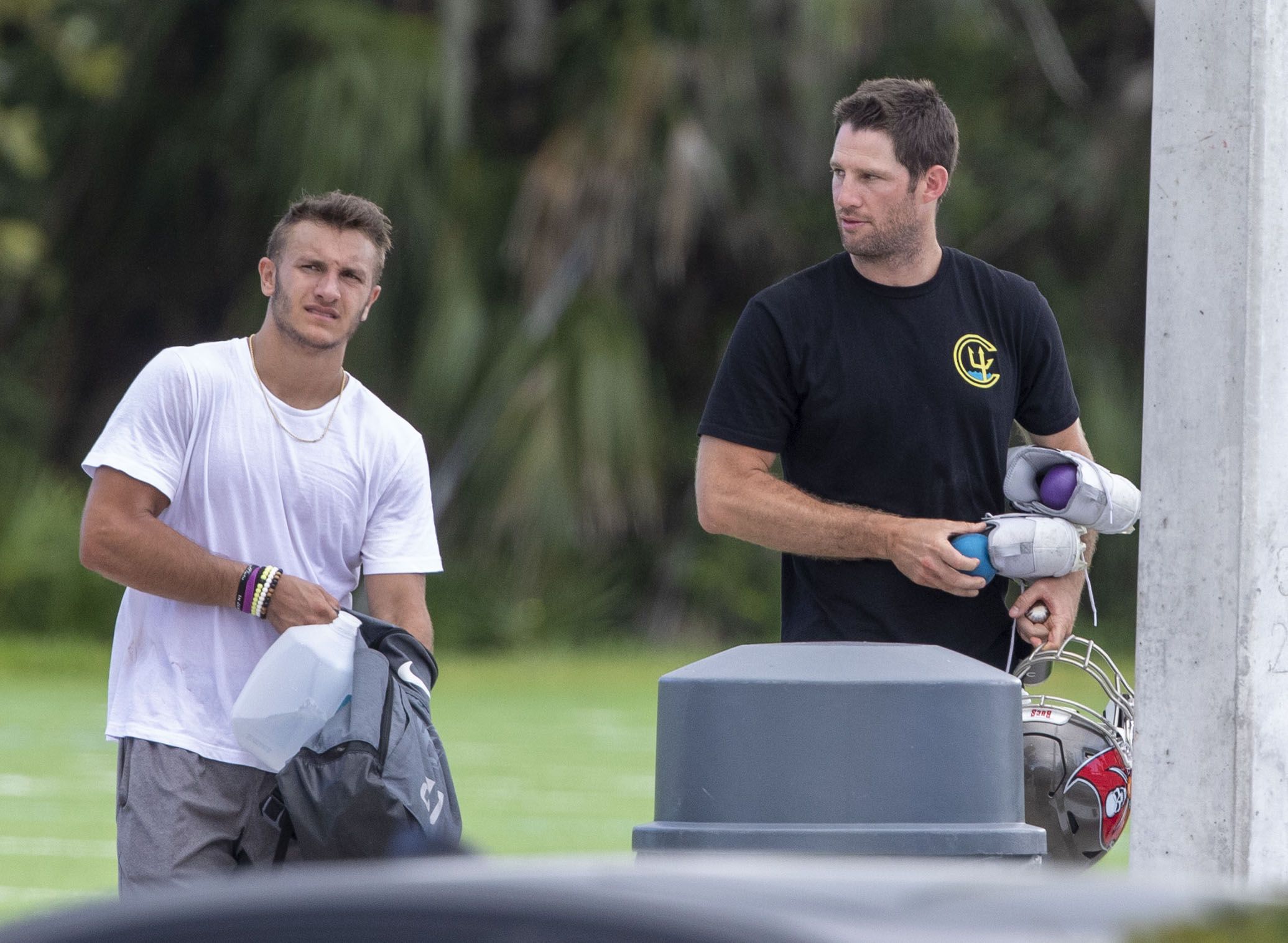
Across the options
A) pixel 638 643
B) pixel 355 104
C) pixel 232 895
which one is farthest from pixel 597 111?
pixel 232 895

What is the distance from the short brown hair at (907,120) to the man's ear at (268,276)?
1.24 m

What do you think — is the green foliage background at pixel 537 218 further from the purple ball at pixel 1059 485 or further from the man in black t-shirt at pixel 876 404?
the purple ball at pixel 1059 485

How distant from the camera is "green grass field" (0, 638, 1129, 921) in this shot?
9500 millimetres

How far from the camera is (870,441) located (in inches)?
179

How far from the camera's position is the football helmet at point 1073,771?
4402 mm

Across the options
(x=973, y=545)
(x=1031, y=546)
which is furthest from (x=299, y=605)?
(x=1031, y=546)

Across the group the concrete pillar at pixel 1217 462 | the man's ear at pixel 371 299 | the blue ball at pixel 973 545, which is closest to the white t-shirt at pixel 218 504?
the man's ear at pixel 371 299

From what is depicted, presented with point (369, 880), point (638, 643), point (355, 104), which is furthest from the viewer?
point (638, 643)

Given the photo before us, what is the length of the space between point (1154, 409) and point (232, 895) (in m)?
2.91

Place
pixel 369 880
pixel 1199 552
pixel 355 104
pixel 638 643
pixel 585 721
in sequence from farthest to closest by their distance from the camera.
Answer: pixel 638 643 < pixel 355 104 < pixel 585 721 < pixel 1199 552 < pixel 369 880

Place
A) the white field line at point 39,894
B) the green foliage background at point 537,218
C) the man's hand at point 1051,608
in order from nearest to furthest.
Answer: the man's hand at point 1051,608 < the white field line at point 39,894 < the green foliage background at point 537,218

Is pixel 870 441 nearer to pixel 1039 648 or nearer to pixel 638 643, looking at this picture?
pixel 1039 648

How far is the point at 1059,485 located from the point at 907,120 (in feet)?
2.66

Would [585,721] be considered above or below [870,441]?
below
